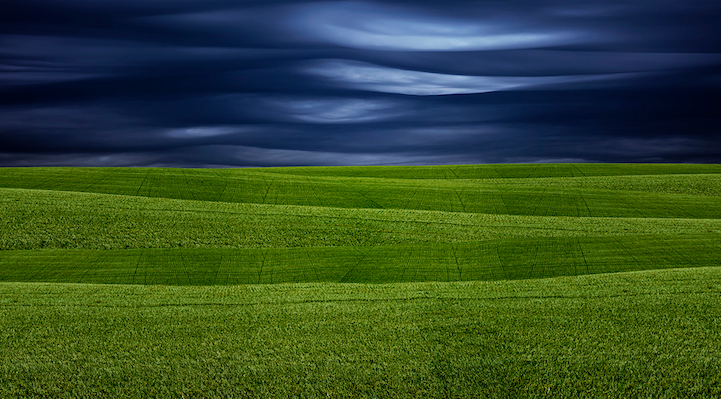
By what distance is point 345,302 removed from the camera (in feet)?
43.0

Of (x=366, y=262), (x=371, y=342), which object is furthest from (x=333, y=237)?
(x=371, y=342)

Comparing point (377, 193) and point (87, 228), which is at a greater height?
point (87, 228)

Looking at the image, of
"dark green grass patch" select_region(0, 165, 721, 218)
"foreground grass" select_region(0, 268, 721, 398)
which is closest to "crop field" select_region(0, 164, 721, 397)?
"foreground grass" select_region(0, 268, 721, 398)

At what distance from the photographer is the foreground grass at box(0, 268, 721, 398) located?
292 inches

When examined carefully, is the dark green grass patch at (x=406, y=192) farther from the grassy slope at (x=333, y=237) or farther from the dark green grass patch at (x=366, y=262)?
the dark green grass patch at (x=366, y=262)

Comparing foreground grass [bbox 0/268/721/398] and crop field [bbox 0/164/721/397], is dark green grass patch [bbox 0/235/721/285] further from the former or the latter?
foreground grass [bbox 0/268/721/398]

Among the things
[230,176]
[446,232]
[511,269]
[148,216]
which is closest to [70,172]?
[230,176]

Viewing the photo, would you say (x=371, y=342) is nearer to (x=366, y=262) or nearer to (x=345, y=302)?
(x=345, y=302)

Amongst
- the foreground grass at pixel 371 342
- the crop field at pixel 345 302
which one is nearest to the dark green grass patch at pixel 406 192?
the crop field at pixel 345 302

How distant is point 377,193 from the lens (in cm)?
4212

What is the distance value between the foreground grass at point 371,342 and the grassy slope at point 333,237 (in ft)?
18.4

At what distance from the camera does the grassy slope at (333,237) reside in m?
20.2

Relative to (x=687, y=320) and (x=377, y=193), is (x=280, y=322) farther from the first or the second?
(x=377, y=193)

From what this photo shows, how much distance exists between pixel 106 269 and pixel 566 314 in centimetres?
1653
